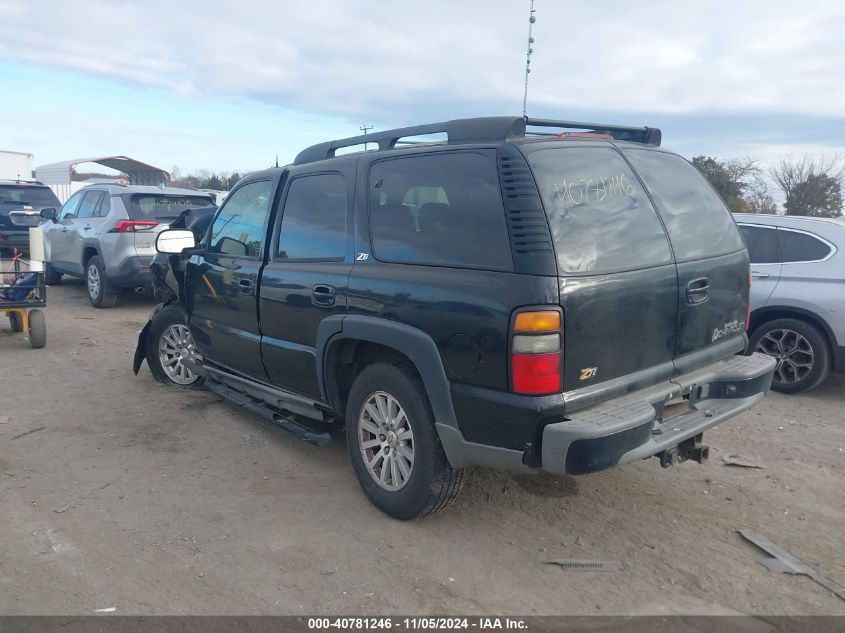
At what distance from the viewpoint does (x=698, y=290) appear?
3615mm

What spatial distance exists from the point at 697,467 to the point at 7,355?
273 inches

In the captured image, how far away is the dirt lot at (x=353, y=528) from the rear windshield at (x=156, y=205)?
517 cm

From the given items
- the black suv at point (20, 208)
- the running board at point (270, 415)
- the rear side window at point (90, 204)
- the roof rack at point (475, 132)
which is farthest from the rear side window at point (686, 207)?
the black suv at point (20, 208)

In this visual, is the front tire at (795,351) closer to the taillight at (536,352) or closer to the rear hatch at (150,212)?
the taillight at (536,352)

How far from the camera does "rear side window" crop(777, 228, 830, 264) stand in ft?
20.5

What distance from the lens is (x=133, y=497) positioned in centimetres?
Answer: 414

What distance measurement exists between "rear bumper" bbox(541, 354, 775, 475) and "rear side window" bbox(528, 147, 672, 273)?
2.10 ft

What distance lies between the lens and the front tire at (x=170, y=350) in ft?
19.9

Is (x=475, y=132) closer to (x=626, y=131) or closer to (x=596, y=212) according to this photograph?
(x=596, y=212)

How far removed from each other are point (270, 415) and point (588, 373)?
2417 mm

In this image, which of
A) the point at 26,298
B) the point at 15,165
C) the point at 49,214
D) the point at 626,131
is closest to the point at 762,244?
the point at 626,131

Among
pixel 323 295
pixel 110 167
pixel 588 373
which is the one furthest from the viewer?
pixel 110 167

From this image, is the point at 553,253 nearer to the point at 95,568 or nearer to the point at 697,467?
the point at 697,467

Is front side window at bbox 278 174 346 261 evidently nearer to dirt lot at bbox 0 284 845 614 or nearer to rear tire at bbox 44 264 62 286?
dirt lot at bbox 0 284 845 614
